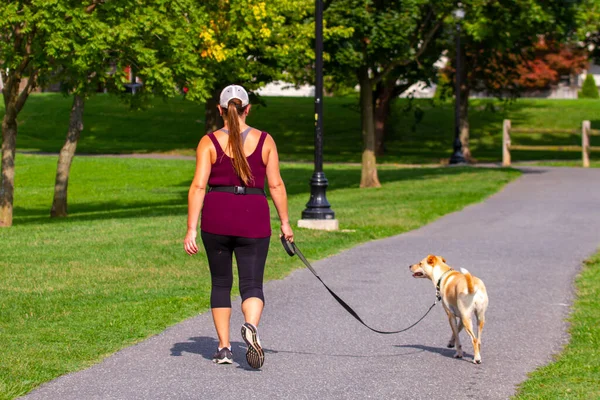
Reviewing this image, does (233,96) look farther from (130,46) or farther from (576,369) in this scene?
(130,46)

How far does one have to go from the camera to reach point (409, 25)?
85.5ft

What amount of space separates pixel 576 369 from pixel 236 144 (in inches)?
119

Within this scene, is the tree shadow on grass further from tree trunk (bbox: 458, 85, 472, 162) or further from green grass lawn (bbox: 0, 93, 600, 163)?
green grass lawn (bbox: 0, 93, 600, 163)

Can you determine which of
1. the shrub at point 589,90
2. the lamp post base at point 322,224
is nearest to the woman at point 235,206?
the lamp post base at point 322,224

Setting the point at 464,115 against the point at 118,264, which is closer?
the point at 118,264

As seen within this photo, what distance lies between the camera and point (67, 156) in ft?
82.0

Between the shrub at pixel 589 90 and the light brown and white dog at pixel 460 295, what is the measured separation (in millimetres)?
72629

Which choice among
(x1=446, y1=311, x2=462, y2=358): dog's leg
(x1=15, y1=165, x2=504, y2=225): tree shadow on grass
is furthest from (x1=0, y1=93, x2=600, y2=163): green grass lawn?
(x1=446, y1=311, x2=462, y2=358): dog's leg

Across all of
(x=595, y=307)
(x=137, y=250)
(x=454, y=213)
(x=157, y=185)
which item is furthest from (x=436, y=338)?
(x=157, y=185)

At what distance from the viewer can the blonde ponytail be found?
7480 millimetres

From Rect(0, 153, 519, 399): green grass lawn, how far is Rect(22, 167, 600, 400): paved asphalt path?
36 centimetres

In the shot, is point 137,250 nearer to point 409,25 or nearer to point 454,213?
point 454,213

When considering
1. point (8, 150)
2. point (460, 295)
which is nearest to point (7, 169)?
point (8, 150)

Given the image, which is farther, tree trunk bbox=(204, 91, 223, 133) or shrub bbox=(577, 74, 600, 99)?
shrub bbox=(577, 74, 600, 99)
